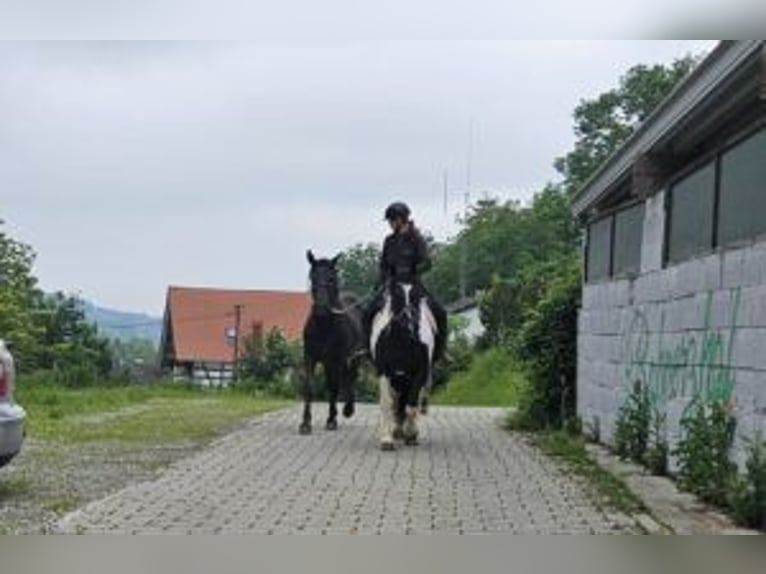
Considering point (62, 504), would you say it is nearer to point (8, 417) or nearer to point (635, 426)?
point (8, 417)

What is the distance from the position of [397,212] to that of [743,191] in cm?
534

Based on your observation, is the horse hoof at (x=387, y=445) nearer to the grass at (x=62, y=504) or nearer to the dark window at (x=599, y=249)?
the dark window at (x=599, y=249)

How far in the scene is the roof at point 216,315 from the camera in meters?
78.2

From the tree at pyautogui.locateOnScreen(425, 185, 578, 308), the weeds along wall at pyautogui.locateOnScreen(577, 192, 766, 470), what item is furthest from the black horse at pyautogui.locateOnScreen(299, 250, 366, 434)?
the tree at pyautogui.locateOnScreen(425, 185, 578, 308)

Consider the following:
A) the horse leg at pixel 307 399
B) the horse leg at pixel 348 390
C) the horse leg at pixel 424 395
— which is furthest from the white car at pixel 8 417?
the horse leg at pixel 348 390

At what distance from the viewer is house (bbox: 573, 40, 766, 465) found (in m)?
10.0

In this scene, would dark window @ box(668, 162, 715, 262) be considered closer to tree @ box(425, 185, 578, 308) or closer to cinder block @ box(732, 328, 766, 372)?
cinder block @ box(732, 328, 766, 372)

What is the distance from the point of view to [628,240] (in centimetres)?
1548

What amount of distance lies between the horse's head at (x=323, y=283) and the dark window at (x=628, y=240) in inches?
131

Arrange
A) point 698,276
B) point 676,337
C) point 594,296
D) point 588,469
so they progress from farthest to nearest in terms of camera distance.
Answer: point 594,296 → point 588,469 → point 676,337 → point 698,276

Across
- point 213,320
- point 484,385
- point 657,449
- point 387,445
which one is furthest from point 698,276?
point 213,320

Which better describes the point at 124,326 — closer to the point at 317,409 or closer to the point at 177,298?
the point at 177,298

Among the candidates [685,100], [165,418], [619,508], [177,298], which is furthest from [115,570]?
[177,298]

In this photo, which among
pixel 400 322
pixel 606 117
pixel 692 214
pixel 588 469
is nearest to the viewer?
pixel 692 214
